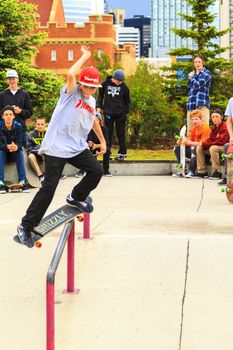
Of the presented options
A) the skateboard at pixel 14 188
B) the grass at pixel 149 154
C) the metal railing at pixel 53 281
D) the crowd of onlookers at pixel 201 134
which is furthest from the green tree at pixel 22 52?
the metal railing at pixel 53 281

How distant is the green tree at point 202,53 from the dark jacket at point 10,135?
2306 centimetres

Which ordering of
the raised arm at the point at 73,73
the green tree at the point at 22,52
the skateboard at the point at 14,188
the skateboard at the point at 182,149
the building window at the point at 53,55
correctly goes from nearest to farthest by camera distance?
the raised arm at the point at 73,73
the skateboard at the point at 14,188
the skateboard at the point at 182,149
the green tree at the point at 22,52
the building window at the point at 53,55

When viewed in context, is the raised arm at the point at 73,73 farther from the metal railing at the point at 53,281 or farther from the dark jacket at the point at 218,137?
the dark jacket at the point at 218,137

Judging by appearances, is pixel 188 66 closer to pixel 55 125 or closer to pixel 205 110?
pixel 205 110

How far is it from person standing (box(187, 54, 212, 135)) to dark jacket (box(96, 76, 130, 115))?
1.33 metres

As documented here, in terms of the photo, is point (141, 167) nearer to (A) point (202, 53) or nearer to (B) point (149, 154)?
(B) point (149, 154)

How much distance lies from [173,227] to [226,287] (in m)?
2.70

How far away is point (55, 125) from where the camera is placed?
21.6 ft

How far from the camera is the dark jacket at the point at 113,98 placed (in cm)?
1526

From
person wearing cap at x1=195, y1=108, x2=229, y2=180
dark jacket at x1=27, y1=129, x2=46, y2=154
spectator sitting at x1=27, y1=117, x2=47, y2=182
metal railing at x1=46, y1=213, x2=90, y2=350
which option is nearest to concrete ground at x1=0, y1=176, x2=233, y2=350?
metal railing at x1=46, y1=213, x2=90, y2=350

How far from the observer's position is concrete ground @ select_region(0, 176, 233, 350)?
17.2 ft

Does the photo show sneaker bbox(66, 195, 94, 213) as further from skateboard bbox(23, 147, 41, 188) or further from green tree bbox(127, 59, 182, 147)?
green tree bbox(127, 59, 182, 147)

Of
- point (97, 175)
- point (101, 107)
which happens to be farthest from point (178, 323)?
point (101, 107)

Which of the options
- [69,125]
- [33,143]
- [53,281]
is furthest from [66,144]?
[33,143]
